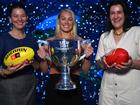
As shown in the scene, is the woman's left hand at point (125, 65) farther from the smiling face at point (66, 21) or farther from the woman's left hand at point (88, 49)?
the smiling face at point (66, 21)

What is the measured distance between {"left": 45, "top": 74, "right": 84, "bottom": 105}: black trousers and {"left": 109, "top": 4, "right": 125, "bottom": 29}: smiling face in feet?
1.37

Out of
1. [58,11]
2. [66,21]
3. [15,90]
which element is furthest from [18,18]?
[58,11]

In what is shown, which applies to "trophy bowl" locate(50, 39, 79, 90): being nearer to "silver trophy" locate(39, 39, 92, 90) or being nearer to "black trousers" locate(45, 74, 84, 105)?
"silver trophy" locate(39, 39, 92, 90)

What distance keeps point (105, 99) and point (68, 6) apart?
1437 mm

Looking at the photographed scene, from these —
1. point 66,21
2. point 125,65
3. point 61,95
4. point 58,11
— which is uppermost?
point 58,11

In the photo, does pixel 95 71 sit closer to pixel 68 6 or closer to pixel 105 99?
pixel 68 6

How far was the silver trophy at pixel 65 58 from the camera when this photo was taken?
189cm

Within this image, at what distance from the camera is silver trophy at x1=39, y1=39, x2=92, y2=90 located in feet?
6.19

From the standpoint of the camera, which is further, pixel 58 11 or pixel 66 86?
pixel 58 11

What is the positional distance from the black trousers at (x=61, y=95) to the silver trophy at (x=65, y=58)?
12 centimetres

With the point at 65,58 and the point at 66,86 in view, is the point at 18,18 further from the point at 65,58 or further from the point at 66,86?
the point at 66,86

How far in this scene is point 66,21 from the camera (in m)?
2.09

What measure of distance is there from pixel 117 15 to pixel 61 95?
60 cm

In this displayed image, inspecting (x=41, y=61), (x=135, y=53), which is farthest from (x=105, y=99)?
(x=41, y=61)
